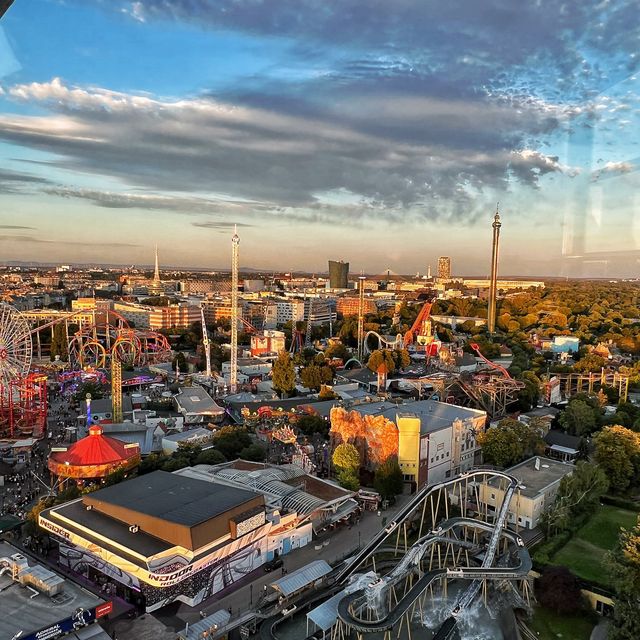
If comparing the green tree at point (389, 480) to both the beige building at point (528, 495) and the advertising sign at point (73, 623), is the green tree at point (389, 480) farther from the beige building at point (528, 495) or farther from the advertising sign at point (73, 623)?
the advertising sign at point (73, 623)

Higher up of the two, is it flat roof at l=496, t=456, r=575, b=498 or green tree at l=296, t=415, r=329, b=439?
flat roof at l=496, t=456, r=575, b=498

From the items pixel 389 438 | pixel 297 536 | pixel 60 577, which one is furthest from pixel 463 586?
pixel 60 577

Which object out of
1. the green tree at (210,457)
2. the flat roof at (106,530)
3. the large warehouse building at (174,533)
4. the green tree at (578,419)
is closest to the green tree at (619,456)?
the green tree at (578,419)

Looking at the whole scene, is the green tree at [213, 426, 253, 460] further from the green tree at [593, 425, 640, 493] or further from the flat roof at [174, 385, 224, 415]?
the green tree at [593, 425, 640, 493]

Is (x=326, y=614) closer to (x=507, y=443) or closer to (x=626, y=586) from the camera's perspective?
(x=626, y=586)

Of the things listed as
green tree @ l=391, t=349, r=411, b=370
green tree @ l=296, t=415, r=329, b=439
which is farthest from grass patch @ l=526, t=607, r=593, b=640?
green tree @ l=391, t=349, r=411, b=370

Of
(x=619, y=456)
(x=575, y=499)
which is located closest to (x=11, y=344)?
(x=575, y=499)
